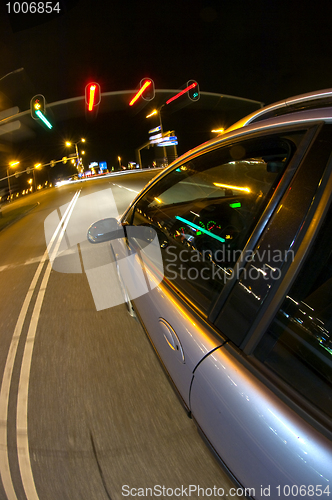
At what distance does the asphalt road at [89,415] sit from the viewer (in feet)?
5.84

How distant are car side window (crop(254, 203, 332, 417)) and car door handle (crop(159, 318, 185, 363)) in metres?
0.45

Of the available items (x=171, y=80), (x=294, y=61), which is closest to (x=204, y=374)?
(x=294, y=61)

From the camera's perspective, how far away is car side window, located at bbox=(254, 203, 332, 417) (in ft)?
3.25

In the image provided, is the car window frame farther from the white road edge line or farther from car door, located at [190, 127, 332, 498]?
the white road edge line

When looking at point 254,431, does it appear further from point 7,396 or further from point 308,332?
point 7,396

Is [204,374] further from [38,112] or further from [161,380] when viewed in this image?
[38,112]

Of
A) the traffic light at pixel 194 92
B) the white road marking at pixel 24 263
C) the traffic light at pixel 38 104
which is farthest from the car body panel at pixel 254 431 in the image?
the traffic light at pixel 194 92

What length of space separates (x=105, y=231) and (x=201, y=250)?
1.29 m

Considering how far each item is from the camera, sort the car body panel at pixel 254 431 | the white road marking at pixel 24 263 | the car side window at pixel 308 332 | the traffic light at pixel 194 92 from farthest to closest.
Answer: the traffic light at pixel 194 92 < the white road marking at pixel 24 263 < the car side window at pixel 308 332 < the car body panel at pixel 254 431

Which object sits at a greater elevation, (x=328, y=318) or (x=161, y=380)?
(x=328, y=318)

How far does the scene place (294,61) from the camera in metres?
26.2

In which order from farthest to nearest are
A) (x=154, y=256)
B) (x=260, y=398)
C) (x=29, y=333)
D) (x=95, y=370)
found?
(x=29, y=333)
(x=95, y=370)
(x=154, y=256)
(x=260, y=398)

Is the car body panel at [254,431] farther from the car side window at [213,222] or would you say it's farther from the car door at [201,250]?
the car side window at [213,222]

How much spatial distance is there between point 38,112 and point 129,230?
641 inches
